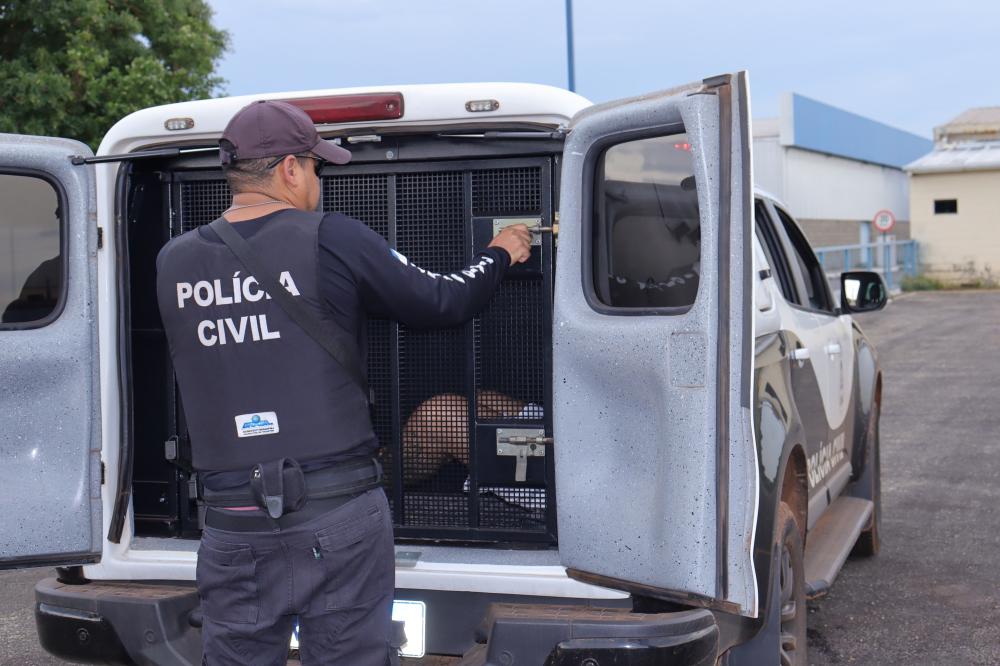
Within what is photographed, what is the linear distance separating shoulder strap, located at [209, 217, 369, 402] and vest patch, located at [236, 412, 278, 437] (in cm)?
23

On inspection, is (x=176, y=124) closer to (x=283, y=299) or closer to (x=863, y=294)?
(x=283, y=299)

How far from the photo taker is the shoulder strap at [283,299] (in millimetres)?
3041

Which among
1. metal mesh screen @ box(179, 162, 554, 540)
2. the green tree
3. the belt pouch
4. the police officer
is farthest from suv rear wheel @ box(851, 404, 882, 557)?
the green tree

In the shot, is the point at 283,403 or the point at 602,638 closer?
the point at 283,403

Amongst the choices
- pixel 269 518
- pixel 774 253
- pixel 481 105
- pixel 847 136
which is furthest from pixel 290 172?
pixel 847 136

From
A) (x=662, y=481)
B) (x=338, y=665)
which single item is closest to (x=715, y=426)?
(x=662, y=481)

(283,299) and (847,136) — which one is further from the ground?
(847,136)

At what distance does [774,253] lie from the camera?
5.06 metres

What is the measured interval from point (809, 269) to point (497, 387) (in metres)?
2.41

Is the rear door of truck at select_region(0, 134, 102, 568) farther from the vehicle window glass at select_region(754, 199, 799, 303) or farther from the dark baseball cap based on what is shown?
the vehicle window glass at select_region(754, 199, 799, 303)

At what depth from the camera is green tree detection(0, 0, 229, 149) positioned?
16.2 meters

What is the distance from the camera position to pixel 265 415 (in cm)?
308

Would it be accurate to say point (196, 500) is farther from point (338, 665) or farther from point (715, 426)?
point (715, 426)

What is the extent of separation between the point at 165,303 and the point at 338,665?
1.07 m
